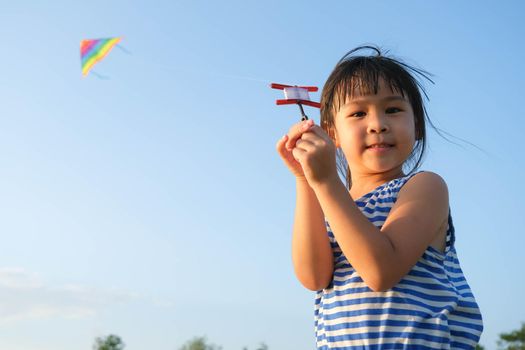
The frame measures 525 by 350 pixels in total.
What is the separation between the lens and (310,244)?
2.65m

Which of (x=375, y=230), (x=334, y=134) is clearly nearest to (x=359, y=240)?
(x=375, y=230)

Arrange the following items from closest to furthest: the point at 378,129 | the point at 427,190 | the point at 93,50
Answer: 1. the point at 427,190
2. the point at 378,129
3. the point at 93,50

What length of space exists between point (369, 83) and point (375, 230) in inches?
29.6

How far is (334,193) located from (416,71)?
103cm

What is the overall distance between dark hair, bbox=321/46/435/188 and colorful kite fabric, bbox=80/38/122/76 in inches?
49.7

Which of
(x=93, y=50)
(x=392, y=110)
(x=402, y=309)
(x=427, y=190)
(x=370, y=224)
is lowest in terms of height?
(x=402, y=309)

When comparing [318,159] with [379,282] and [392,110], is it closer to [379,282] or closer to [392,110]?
[379,282]

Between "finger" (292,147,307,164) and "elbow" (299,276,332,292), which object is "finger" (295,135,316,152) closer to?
"finger" (292,147,307,164)

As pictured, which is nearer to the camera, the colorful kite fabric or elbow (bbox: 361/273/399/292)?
elbow (bbox: 361/273/399/292)

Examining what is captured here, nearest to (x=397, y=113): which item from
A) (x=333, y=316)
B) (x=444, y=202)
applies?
(x=444, y=202)

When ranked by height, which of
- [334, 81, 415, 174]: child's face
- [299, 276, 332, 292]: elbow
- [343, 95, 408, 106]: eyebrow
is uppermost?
[343, 95, 408, 106]: eyebrow

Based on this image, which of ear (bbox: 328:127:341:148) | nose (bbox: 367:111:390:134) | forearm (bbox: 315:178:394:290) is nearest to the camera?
forearm (bbox: 315:178:394:290)

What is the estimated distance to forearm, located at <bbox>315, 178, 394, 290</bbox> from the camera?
2.36 metres

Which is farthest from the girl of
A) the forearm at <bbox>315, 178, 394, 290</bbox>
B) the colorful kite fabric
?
the colorful kite fabric
